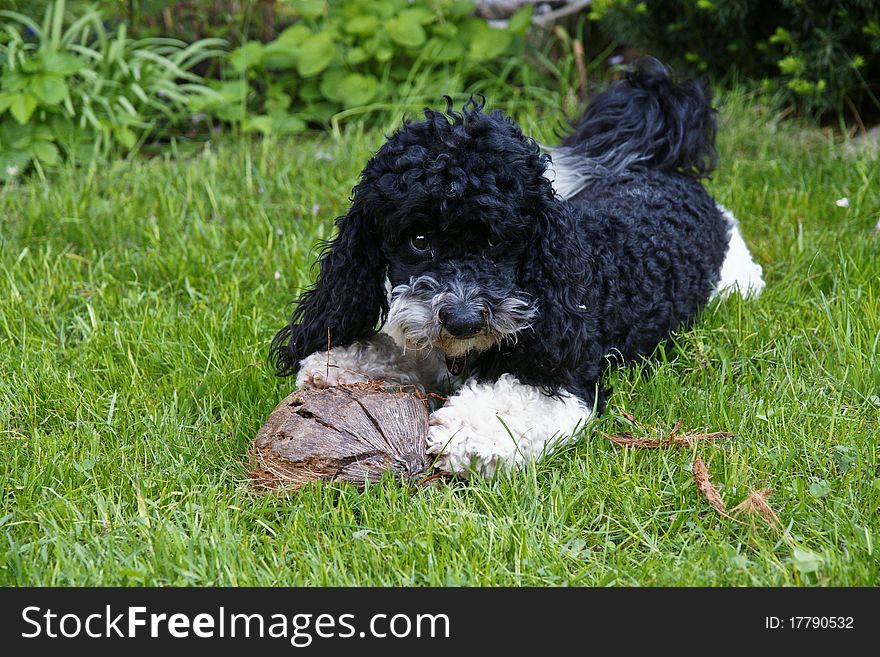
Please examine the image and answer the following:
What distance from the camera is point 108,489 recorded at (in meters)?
3.02

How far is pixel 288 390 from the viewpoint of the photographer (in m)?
3.54

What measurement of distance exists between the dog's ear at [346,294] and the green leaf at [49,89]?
2.95 meters

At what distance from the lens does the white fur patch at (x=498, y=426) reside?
299cm

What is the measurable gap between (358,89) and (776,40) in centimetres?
252

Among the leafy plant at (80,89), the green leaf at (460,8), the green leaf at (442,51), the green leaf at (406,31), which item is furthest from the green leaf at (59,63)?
the green leaf at (460,8)

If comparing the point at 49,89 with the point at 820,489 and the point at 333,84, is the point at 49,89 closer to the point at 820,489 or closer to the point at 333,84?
the point at 333,84

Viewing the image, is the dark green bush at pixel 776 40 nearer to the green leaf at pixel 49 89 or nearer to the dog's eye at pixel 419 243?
the green leaf at pixel 49 89

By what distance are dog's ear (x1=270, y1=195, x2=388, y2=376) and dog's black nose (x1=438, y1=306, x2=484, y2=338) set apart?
0.43 m

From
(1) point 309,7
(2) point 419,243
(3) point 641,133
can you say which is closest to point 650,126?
(3) point 641,133

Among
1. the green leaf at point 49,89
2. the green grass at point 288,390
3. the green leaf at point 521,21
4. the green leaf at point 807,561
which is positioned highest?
the green leaf at point 521,21

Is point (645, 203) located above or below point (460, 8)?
below

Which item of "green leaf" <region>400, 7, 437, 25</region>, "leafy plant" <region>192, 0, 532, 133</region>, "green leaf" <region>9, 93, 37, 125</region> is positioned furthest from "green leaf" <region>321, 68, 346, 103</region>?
"green leaf" <region>9, 93, 37, 125</region>
